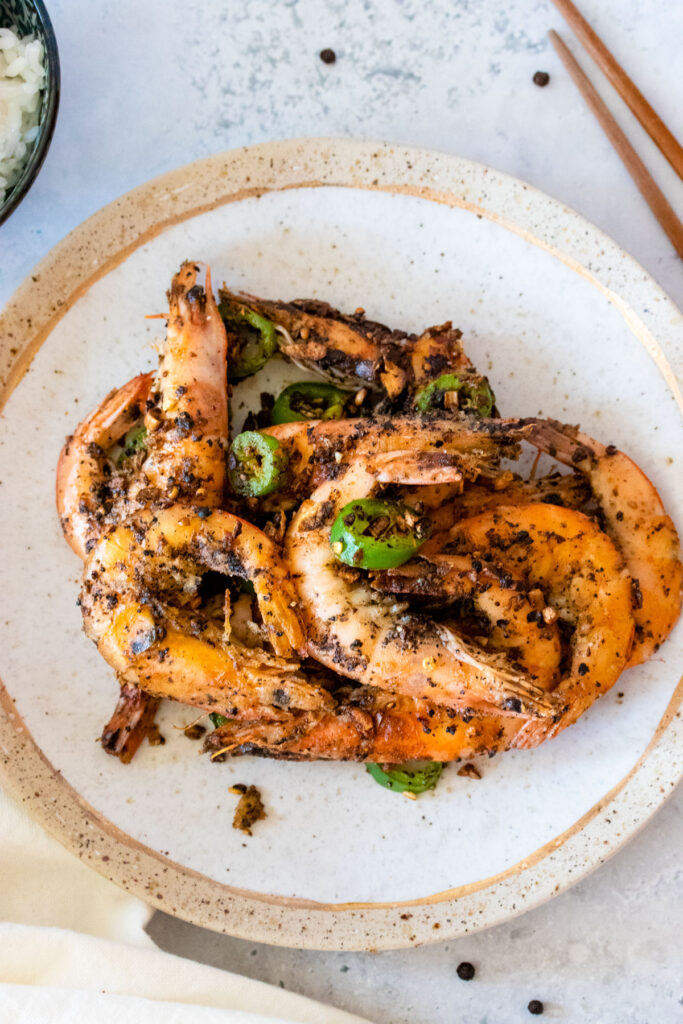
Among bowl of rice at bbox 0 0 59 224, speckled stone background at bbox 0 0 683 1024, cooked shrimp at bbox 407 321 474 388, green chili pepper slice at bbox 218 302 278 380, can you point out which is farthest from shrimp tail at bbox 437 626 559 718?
bowl of rice at bbox 0 0 59 224

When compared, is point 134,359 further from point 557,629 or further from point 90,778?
point 557,629

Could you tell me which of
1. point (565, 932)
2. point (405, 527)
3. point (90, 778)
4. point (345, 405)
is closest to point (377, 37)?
point (345, 405)

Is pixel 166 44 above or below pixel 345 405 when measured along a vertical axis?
above

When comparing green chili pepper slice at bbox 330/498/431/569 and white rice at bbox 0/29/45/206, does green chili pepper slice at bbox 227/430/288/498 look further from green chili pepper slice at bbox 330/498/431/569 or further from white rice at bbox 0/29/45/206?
white rice at bbox 0/29/45/206

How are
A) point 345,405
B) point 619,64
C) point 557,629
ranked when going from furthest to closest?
point 619,64 < point 345,405 < point 557,629

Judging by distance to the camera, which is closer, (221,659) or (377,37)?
(221,659)
